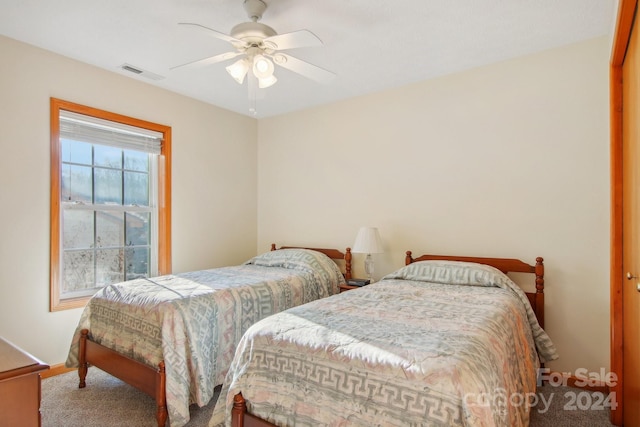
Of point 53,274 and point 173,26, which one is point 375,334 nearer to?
point 173,26

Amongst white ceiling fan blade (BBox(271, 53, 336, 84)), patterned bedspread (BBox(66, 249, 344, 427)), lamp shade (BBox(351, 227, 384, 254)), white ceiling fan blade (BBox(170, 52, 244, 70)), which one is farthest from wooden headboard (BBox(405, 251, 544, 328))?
white ceiling fan blade (BBox(170, 52, 244, 70))

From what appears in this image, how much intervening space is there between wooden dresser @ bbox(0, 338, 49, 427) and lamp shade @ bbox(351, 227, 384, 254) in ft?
8.16

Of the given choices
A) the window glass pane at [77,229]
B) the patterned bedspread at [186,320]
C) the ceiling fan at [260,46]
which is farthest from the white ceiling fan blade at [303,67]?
the window glass pane at [77,229]

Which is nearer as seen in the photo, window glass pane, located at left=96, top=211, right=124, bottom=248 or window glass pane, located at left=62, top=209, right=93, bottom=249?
window glass pane, located at left=62, top=209, right=93, bottom=249

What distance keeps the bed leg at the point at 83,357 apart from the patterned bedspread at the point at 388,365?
57.2 inches

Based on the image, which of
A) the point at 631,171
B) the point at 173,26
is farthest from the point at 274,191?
the point at 631,171

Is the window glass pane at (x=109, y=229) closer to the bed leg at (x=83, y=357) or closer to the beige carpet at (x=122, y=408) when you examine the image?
the bed leg at (x=83, y=357)

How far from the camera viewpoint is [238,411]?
1.58m

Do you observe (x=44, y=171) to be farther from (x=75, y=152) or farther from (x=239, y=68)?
(x=239, y=68)

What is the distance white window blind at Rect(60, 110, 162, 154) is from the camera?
296 cm

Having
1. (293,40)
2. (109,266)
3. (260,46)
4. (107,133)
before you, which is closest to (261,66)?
(260,46)

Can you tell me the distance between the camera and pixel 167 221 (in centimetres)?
359

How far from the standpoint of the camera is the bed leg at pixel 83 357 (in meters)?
2.57

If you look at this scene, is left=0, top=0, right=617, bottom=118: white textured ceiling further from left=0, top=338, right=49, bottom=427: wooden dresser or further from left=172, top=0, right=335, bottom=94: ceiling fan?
left=0, top=338, right=49, bottom=427: wooden dresser
